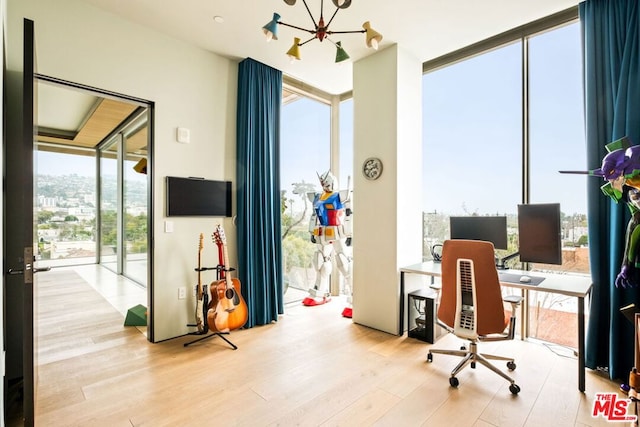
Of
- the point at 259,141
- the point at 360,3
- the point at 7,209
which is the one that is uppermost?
the point at 360,3

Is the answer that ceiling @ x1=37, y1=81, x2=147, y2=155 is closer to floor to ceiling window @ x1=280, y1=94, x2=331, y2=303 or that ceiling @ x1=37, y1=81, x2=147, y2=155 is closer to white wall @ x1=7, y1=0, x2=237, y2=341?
white wall @ x1=7, y1=0, x2=237, y2=341

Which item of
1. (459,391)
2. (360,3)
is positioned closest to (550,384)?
(459,391)

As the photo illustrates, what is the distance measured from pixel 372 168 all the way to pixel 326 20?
1386 millimetres

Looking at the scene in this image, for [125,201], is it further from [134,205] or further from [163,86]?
[163,86]

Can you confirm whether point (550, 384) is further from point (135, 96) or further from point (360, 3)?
point (135, 96)

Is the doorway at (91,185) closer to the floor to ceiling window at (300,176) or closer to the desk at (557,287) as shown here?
the floor to ceiling window at (300,176)

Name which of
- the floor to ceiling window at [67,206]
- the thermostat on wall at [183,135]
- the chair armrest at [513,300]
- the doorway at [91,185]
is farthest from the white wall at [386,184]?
the floor to ceiling window at [67,206]

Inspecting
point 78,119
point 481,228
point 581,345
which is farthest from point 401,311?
point 78,119

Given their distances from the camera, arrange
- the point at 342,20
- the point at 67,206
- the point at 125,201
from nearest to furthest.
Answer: the point at 342,20 → the point at 125,201 → the point at 67,206

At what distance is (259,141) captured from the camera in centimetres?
338

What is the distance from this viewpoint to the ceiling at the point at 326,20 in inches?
96.3

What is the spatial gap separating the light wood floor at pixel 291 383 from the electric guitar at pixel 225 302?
0.21 metres

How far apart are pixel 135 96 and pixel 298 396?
2721mm

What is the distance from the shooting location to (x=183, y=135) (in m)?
2.98
